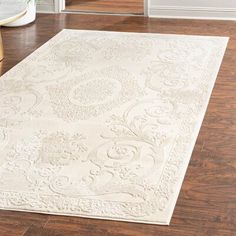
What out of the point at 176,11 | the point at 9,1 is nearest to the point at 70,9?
the point at 176,11

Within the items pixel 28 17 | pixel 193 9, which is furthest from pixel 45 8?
pixel 193 9

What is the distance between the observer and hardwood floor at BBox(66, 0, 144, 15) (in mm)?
6102

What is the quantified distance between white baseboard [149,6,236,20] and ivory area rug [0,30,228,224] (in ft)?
2.12

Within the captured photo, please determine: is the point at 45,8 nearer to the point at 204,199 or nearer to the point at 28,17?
the point at 28,17

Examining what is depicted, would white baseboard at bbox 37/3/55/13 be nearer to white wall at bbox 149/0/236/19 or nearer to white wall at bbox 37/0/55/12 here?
white wall at bbox 37/0/55/12

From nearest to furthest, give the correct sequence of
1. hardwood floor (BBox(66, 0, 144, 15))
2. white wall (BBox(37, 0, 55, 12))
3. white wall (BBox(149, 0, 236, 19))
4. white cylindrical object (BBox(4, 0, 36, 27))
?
1. white cylindrical object (BBox(4, 0, 36, 27))
2. white wall (BBox(149, 0, 236, 19))
3. white wall (BBox(37, 0, 55, 12))
4. hardwood floor (BBox(66, 0, 144, 15))

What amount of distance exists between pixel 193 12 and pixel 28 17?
1.52 metres

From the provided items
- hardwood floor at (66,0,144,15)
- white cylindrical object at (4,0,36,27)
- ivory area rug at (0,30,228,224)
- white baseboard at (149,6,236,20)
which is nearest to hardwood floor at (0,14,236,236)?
ivory area rug at (0,30,228,224)

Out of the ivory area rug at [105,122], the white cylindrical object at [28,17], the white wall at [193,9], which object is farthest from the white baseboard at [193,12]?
the white cylindrical object at [28,17]

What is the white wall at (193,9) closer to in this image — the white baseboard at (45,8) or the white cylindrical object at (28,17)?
the white baseboard at (45,8)

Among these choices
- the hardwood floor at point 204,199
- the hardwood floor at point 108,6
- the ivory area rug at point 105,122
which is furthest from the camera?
the hardwood floor at point 108,6

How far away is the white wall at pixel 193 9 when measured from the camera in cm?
563

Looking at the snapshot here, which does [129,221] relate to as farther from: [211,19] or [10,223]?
[211,19]

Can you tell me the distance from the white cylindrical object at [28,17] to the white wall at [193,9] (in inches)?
43.0
